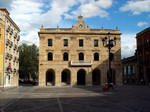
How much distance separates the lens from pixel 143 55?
77.2 m

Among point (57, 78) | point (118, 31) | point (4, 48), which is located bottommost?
point (57, 78)

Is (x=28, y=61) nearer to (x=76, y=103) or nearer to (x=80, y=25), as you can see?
(x=80, y=25)

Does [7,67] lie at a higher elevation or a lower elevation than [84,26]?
lower

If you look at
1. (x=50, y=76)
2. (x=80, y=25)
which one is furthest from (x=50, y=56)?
(x=80, y=25)

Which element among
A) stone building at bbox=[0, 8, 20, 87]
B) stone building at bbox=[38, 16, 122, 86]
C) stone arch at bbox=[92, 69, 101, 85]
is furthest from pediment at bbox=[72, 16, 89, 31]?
stone building at bbox=[0, 8, 20, 87]

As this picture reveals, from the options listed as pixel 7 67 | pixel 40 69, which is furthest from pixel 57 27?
pixel 7 67

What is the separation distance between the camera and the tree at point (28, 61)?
319 feet

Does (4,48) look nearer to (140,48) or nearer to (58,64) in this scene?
(58,64)

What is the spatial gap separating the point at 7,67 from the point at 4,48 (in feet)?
15.4

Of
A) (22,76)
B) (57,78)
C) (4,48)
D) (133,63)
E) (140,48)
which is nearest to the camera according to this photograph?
(4,48)

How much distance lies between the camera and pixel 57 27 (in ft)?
231

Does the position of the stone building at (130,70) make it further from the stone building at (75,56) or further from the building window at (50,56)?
the building window at (50,56)

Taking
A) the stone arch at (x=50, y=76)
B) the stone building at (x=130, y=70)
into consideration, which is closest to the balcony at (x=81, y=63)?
the stone arch at (x=50, y=76)

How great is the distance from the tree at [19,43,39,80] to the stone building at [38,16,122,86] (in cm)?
2735
